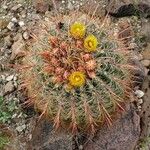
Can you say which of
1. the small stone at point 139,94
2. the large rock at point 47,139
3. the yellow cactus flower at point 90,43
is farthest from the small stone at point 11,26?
the yellow cactus flower at point 90,43

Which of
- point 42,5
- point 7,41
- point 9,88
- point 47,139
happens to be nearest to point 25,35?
point 7,41

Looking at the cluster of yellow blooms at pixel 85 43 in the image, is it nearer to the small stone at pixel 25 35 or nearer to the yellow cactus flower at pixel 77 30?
the yellow cactus flower at pixel 77 30

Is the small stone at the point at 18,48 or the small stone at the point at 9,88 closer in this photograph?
the small stone at the point at 9,88

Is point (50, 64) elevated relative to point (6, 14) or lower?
elevated

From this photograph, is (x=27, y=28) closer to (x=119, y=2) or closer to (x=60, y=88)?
(x=119, y=2)

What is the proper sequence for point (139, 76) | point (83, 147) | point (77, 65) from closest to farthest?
point (77, 65) → point (83, 147) → point (139, 76)

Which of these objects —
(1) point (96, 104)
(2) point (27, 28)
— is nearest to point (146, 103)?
(1) point (96, 104)

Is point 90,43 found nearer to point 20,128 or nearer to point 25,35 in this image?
point 20,128
